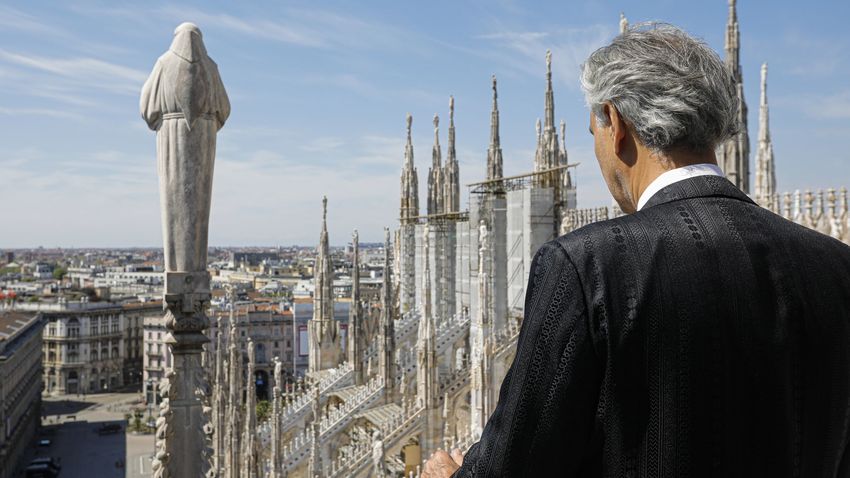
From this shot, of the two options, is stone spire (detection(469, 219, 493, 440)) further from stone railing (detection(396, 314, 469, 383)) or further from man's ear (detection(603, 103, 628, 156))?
man's ear (detection(603, 103, 628, 156))

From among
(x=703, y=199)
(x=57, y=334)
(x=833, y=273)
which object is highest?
(x=703, y=199)

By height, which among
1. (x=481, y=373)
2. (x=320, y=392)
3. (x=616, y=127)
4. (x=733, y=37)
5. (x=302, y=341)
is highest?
(x=733, y=37)

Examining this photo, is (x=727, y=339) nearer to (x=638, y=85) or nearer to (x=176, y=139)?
(x=638, y=85)

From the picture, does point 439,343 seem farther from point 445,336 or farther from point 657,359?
point 657,359

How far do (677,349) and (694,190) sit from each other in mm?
331

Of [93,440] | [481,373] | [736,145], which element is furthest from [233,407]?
[93,440]

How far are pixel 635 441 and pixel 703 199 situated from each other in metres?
0.48

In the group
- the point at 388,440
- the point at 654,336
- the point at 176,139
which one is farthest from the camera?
the point at 388,440

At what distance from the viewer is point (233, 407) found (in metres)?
15.3

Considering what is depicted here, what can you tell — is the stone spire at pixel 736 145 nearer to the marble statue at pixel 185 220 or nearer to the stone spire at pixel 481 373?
the stone spire at pixel 481 373

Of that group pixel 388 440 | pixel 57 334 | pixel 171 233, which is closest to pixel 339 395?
pixel 388 440

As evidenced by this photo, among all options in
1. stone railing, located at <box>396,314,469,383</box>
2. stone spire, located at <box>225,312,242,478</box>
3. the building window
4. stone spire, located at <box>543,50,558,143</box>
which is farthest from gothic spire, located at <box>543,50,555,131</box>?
the building window

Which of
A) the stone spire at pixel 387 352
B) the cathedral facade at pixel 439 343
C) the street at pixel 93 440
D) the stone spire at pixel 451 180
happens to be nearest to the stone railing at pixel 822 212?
the cathedral facade at pixel 439 343

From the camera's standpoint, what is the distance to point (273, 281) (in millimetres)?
98000
